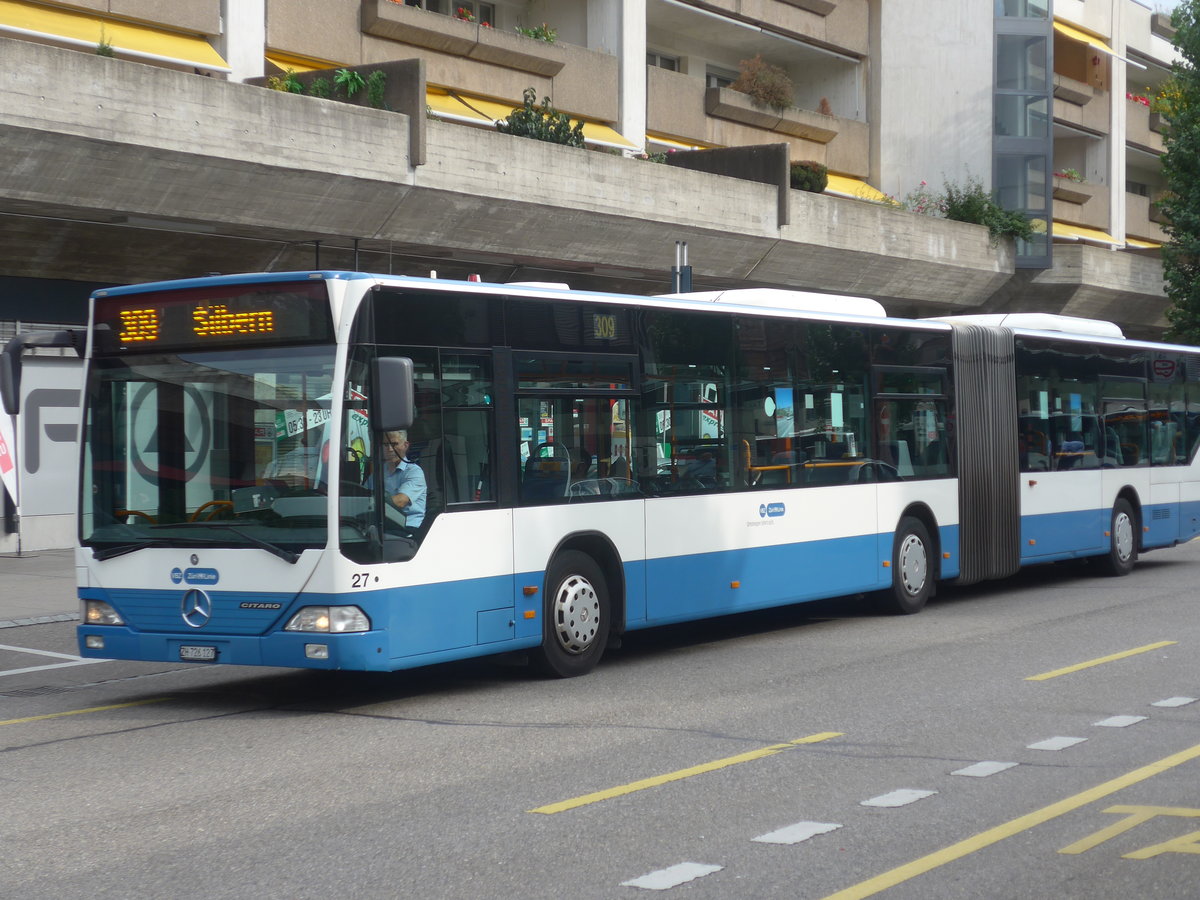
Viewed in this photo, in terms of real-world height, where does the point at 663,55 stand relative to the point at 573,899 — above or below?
above

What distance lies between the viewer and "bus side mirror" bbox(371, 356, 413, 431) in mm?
8914

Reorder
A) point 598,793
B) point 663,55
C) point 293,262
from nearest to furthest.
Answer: point 598,793
point 293,262
point 663,55

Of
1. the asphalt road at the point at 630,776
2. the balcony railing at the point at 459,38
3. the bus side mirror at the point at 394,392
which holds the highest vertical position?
the balcony railing at the point at 459,38

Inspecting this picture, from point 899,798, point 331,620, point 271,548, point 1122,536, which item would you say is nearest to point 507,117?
point 1122,536

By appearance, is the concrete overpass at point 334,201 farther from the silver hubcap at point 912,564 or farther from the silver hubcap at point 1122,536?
the silver hubcap at point 1122,536

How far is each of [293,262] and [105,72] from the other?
548 centimetres

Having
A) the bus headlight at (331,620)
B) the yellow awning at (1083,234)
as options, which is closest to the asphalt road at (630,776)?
the bus headlight at (331,620)

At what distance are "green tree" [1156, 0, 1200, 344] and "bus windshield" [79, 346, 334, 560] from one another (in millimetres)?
34727

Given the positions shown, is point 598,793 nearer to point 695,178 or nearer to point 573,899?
point 573,899

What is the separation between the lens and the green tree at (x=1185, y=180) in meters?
39.5

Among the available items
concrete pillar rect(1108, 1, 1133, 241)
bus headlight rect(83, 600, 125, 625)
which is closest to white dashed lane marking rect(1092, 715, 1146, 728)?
bus headlight rect(83, 600, 125, 625)

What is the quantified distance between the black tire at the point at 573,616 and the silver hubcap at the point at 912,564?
454 cm

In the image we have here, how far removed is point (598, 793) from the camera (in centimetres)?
696

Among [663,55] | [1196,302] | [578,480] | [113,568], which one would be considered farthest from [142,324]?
[1196,302]
